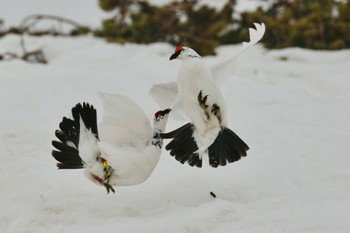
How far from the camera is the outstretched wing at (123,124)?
303 centimetres

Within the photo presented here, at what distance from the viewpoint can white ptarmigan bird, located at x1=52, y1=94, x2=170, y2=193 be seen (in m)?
2.91

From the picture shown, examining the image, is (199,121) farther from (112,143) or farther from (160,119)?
(112,143)

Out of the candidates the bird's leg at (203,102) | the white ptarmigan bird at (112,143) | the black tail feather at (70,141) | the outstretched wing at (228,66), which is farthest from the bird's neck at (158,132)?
the outstretched wing at (228,66)

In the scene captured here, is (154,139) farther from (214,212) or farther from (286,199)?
(286,199)

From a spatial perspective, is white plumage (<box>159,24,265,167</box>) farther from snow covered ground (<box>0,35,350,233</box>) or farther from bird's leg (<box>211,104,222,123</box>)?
snow covered ground (<box>0,35,350,233</box>)

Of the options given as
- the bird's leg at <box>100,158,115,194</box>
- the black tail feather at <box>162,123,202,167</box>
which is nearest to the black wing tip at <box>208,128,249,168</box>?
the black tail feather at <box>162,123,202,167</box>

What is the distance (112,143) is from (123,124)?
0.14m

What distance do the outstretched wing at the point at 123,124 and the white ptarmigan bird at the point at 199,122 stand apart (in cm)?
15

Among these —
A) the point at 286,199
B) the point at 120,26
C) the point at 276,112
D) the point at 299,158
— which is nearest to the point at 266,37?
the point at 120,26

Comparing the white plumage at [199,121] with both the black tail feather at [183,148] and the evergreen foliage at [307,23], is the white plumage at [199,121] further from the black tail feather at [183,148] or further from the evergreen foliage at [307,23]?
the evergreen foliage at [307,23]

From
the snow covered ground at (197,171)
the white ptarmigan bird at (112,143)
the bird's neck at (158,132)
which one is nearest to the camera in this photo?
the snow covered ground at (197,171)

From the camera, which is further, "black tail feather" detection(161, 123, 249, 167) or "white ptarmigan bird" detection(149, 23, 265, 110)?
"white ptarmigan bird" detection(149, 23, 265, 110)

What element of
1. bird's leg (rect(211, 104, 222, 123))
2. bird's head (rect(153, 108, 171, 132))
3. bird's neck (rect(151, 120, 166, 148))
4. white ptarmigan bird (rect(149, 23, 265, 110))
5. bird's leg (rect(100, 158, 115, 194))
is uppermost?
white ptarmigan bird (rect(149, 23, 265, 110))

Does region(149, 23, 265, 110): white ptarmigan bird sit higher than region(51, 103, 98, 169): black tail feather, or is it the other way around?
region(149, 23, 265, 110): white ptarmigan bird
